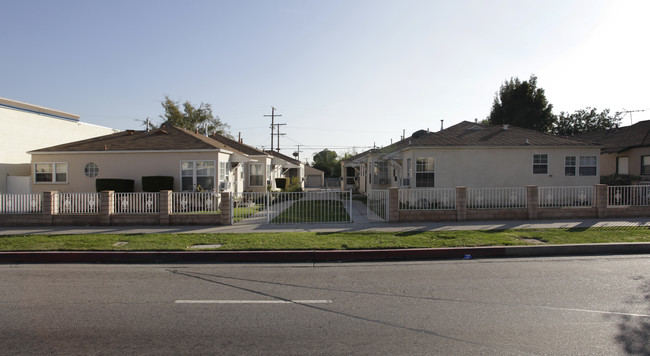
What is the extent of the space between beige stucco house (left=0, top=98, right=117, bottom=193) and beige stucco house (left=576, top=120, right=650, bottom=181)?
3378 cm

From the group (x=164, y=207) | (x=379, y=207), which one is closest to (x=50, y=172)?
(x=164, y=207)

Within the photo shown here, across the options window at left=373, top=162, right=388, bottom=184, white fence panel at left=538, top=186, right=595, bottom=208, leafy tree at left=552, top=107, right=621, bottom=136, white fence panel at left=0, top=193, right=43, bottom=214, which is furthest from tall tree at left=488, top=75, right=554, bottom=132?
white fence panel at left=0, top=193, right=43, bottom=214

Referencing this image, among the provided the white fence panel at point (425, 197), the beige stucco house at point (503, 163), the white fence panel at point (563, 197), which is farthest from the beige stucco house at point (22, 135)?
the white fence panel at point (563, 197)

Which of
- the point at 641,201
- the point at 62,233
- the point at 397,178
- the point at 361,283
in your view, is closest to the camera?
the point at 361,283

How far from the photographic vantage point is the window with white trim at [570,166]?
18.1 m

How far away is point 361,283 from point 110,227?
9.90 meters

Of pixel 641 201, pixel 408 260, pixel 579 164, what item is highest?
pixel 579 164

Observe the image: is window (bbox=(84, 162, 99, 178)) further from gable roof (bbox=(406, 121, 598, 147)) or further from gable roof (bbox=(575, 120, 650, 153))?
gable roof (bbox=(575, 120, 650, 153))

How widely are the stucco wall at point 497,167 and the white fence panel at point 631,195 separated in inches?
165

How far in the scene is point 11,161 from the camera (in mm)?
22688

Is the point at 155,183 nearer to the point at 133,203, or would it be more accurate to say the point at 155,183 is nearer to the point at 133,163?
the point at 133,163

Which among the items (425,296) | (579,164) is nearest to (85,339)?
(425,296)

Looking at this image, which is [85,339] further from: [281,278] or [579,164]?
[579,164]

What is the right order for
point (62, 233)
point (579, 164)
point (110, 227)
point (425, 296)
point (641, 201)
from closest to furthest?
point (425, 296) → point (62, 233) → point (110, 227) → point (641, 201) → point (579, 164)
